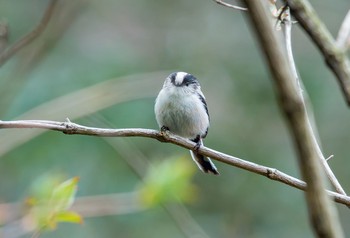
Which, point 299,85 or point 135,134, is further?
point 135,134

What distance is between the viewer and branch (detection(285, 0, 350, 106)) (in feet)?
3.59

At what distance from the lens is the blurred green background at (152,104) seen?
727cm

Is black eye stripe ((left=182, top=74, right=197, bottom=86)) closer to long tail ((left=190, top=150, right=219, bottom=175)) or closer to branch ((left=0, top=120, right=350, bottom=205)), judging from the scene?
Result: long tail ((left=190, top=150, right=219, bottom=175))

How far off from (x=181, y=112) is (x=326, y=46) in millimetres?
2532

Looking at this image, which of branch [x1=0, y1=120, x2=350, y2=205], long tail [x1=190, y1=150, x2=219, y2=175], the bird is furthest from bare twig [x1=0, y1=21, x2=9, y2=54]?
long tail [x1=190, y1=150, x2=219, y2=175]

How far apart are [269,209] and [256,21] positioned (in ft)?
24.7

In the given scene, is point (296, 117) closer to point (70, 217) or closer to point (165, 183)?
point (70, 217)

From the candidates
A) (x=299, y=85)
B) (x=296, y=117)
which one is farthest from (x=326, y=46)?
(x=299, y=85)

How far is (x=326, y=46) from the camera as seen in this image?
114 cm

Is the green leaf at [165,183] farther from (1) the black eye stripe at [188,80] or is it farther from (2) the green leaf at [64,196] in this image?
(1) the black eye stripe at [188,80]

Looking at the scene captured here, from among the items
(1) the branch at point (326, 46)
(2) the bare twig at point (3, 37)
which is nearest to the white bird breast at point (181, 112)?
(2) the bare twig at point (3, 37)

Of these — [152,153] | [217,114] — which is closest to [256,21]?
[152,153]

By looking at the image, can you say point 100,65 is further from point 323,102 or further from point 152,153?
point 323,102

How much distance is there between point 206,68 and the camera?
355 inches
